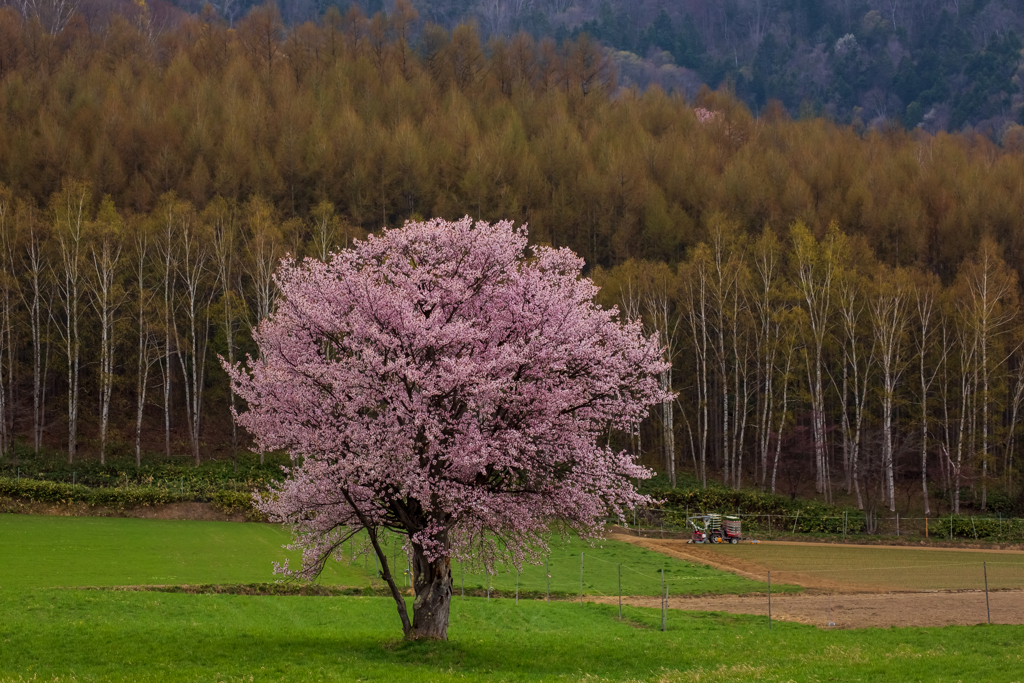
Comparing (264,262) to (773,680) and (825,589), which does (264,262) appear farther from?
(773,680)

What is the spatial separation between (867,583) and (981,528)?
15692 millimetres

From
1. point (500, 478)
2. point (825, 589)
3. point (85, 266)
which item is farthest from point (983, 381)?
point (85, 266)

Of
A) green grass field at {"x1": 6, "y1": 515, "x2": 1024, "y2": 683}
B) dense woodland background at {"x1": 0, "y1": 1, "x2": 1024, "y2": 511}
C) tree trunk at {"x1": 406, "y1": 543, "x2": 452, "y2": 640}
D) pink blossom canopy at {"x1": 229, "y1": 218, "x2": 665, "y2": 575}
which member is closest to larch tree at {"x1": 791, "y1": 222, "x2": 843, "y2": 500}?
dense woodland background at {"x1": 0, "y1": 1, "x2": 1024, "y2": 511}

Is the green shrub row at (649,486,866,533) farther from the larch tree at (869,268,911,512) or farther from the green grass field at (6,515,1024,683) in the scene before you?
the green grass field at (6,515,1024,683)

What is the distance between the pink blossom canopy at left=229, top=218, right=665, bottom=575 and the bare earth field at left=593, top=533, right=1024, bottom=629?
12908 millimetres

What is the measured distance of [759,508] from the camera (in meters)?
54.2

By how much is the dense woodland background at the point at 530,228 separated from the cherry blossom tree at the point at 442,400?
3213cm

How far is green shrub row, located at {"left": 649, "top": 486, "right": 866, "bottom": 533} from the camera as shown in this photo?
2061 inches

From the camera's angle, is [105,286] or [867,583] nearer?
[867,583]

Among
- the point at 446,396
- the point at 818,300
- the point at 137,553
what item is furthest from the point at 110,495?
the point at 818,300

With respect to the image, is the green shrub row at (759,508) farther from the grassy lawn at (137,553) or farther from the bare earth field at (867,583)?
the grassy lawn at (137,553)

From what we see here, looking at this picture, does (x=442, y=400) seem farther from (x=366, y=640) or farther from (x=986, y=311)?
(x=986, y=311)

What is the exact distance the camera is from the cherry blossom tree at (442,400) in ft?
65.5

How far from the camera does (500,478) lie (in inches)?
904
